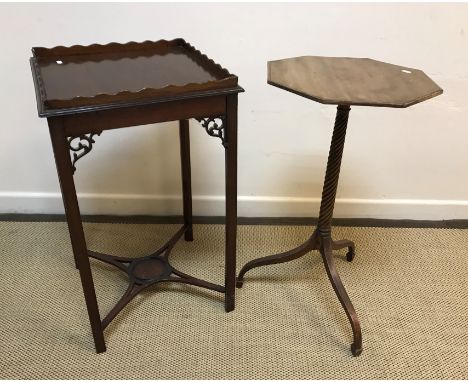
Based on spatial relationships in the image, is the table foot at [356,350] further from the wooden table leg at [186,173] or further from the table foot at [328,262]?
the wooden table leg at [186,173]

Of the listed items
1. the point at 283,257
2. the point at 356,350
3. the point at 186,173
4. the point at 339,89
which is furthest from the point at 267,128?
the point at 356,350

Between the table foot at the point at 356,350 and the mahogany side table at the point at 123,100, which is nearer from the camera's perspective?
the mahogany side table at the point at 123,100

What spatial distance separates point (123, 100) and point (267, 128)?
2.84 feet

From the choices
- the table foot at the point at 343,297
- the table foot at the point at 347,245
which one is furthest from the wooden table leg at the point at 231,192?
the table foot at the point at 347,245

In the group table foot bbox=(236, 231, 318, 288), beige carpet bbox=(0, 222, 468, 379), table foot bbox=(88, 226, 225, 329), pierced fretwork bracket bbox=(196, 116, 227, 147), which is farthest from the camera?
table foot bbox=(236, 231, 318, 288)

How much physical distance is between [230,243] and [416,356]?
27.3 inches

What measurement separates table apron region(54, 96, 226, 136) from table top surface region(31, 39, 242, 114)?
0.03 m

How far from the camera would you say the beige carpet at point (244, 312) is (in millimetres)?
1347

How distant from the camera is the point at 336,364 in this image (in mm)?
1357

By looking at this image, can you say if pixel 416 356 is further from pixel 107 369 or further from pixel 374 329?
pixel 107 369

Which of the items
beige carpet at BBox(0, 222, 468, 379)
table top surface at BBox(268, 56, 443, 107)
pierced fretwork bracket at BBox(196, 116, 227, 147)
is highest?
table top surface at BBox(268, 56, 443, 107)

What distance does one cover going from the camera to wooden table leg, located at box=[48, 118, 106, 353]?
1.04 meters

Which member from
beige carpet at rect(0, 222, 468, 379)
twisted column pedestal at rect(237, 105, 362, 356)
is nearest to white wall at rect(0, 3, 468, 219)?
beige carpet at rect(0, 222, 468, 379)

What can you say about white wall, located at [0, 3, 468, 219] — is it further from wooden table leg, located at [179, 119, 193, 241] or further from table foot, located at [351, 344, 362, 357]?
table foot, located at [351, 344, 362, 357]
